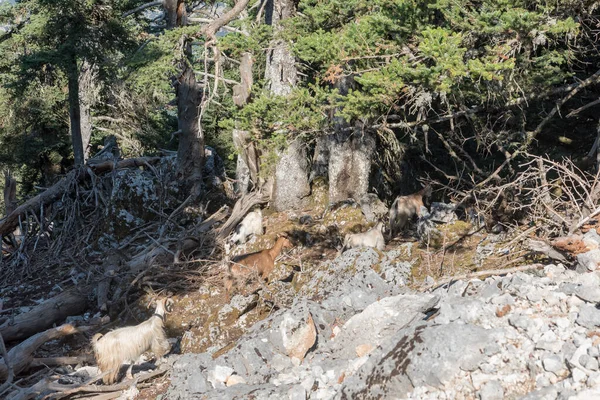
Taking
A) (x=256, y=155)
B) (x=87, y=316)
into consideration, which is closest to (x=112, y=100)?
(x=256, y=155)

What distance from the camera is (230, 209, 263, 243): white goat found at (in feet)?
35.2

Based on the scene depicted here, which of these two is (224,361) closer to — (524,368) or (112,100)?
→ (524,368)

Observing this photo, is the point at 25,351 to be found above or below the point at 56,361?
above

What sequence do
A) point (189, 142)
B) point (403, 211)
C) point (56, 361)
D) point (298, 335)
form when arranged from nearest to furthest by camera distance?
1. point (298, 335)
2. point (56, 361)
3. point (403, 211)
4. point (189, 142)

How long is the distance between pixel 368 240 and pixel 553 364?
4707mm

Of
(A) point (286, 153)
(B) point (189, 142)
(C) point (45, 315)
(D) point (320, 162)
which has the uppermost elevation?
(B) point (189, 142)

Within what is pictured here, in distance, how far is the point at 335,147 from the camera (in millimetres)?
10594

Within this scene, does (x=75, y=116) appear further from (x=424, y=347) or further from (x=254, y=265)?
(x=424, y=347)

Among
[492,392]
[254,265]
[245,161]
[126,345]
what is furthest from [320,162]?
[492,392]

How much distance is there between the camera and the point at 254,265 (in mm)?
9219

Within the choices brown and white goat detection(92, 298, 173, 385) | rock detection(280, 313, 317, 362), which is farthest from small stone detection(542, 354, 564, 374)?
brown and white goat detection(92, 298, 173, 385)

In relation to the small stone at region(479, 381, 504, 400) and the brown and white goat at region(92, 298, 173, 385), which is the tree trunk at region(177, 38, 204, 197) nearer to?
the brown and white goat at region(92, 298, 173, 385)

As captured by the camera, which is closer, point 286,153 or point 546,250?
point 546,250

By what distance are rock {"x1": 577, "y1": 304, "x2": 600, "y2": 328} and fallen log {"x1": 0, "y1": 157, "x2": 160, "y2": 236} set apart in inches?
460
